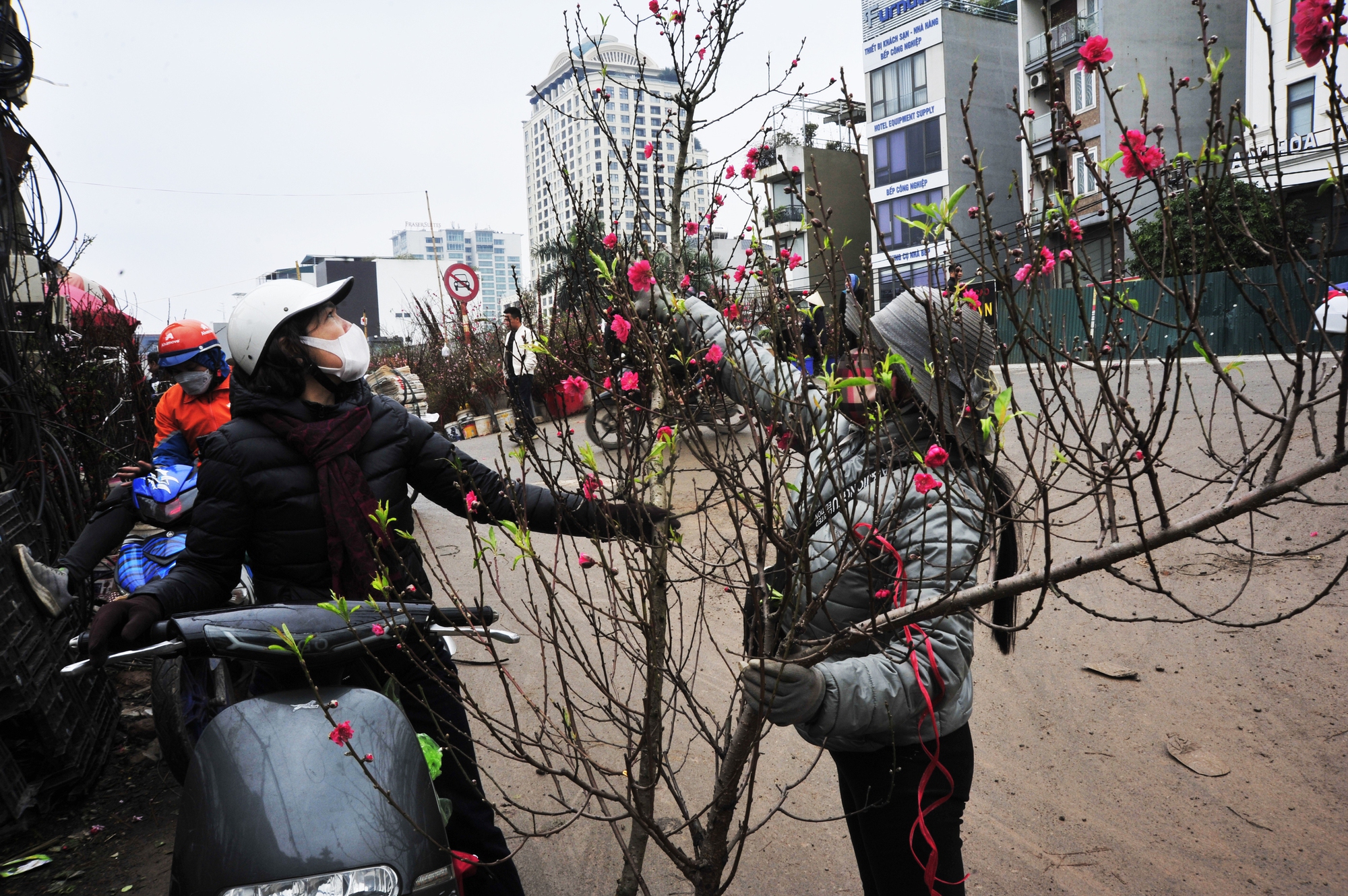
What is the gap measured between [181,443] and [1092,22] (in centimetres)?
3063

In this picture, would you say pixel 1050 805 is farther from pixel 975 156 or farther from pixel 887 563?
pixel 975 156

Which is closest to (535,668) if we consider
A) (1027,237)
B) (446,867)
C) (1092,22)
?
(446,867)

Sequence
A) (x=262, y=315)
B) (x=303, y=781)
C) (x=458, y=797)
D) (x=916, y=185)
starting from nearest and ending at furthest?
(x=303, y=781), (x=262, y=315), (x=458, y=797), (x=916, y=185)

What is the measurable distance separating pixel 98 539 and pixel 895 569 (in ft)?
11.6

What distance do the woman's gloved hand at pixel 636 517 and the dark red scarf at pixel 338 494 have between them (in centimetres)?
66

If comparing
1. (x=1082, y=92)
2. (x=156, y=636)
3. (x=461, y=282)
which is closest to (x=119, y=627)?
(x=156, y=636)

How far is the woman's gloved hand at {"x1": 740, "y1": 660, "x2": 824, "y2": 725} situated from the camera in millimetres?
1460

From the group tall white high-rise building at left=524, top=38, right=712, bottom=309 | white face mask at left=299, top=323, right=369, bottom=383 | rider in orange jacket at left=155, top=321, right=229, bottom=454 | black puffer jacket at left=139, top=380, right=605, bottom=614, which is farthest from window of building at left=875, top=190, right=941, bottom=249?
black puffer jacket at left=139, top=380, right=605, bottom=614

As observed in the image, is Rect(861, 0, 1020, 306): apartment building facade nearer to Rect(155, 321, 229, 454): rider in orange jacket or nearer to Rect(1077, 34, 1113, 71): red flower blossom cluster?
Rect(155, 321, 229, 454): rider in orange jacket

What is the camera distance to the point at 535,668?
198 inches

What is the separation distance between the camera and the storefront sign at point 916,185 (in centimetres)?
3481

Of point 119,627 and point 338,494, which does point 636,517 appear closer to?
point 338,494

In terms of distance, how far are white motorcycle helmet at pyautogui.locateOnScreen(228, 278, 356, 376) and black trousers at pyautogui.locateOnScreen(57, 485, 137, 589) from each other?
5.85 feet

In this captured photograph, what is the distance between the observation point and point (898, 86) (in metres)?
36.4
